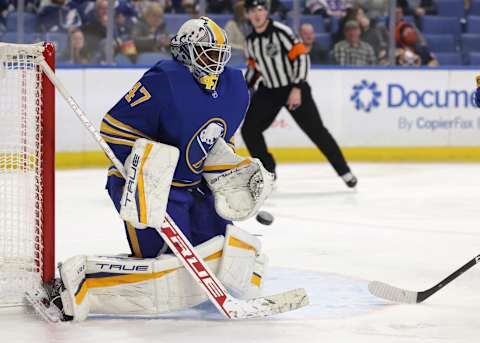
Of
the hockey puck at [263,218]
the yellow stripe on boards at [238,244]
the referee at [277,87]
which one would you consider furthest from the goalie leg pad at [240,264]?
the referee at [277,87]

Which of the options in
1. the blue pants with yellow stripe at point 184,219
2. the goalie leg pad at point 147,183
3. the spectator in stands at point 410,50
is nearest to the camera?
the goalie leg pad at point 147,183

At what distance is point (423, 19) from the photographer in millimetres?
8195

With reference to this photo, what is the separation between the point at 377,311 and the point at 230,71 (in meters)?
0.85

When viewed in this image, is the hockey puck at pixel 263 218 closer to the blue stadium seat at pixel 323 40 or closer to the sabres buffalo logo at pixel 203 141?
the sabres buffalo logo at pixel 203 141

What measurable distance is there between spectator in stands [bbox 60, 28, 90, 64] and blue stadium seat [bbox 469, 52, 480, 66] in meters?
2.95

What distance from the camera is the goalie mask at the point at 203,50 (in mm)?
3029

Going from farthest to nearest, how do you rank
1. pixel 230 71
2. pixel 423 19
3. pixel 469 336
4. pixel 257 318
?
pixel 423 19 → pixel 230 71 → pixel 257 318 → pixel 469 336

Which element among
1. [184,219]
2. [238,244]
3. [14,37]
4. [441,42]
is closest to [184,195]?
[184,219]

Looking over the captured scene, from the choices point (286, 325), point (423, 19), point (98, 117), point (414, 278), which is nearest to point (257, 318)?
point (286, 325)

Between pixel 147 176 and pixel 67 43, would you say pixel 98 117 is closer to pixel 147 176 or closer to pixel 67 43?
pixel 67 43

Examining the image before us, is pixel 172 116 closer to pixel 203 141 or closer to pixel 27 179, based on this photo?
pixel 203 141

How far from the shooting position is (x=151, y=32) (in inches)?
294

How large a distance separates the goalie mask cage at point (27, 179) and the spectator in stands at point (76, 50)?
4.05m

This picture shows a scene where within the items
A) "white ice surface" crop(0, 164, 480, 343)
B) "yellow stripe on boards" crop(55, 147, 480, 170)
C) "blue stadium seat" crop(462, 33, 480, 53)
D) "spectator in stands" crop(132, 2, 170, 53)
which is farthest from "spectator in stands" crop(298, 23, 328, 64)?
"blue stadium seat" crop(462, 33, 480, 53)
